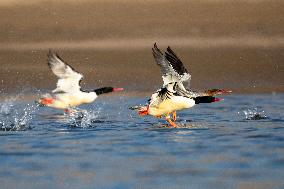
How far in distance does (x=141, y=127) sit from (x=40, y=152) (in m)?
3.25

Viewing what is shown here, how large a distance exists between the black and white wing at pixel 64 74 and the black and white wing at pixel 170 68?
2643 mm

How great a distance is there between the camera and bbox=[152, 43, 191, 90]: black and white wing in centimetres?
1343

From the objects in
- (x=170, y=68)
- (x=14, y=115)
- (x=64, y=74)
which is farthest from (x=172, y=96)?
(x=14, y=115)

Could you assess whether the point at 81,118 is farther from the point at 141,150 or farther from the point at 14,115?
the point at 141,150

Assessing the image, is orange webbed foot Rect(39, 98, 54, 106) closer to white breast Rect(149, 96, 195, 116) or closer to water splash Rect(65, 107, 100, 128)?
water splash Rect(65, 107, 100, 128)

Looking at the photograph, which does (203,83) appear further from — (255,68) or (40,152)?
(40,152)

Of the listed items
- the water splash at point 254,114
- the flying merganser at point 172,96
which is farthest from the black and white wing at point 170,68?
the water splash at point 254,114

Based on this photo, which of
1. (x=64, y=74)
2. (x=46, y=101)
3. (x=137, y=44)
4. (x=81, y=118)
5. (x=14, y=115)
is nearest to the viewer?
(x=81, y=118)

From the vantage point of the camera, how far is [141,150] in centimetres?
1075

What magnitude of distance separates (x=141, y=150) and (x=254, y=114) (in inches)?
192

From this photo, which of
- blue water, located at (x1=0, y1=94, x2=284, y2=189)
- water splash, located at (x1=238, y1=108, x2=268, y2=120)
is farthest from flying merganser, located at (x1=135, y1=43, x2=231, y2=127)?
water splash, located at (x1=238, y1=108, x2=268, y2=120)

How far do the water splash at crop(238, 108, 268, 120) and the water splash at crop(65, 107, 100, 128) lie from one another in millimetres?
2576

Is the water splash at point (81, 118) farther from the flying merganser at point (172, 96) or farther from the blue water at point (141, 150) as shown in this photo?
the flying merganser at point (172, 96)

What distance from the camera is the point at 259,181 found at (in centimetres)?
860
